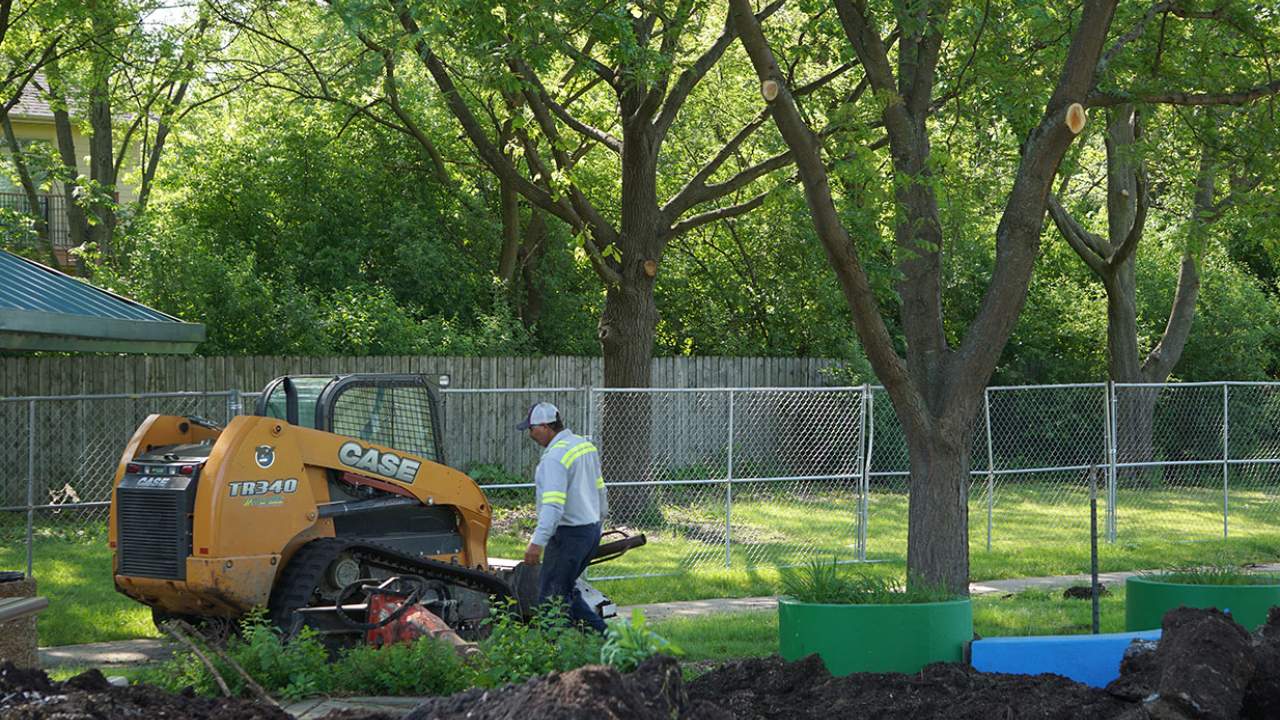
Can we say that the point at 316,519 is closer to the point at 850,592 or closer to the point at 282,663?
the point at 282,663

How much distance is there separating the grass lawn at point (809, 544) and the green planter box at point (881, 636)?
3.92m

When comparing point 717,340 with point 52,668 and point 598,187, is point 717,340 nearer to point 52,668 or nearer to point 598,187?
point 598,187

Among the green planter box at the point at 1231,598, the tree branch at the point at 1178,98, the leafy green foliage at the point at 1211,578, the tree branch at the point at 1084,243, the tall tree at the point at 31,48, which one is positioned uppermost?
the tall tree at the point at 31,48

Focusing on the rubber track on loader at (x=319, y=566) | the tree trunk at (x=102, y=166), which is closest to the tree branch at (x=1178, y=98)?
the rubber track on loader at (x=319, y=566)

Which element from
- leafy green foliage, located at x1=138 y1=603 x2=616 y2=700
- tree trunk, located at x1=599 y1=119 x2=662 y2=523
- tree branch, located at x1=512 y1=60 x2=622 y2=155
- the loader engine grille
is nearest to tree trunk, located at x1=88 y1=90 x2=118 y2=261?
tree branch, located at x1=512 y1=60 x2=622 y2=155

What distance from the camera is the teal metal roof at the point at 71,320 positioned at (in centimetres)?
963

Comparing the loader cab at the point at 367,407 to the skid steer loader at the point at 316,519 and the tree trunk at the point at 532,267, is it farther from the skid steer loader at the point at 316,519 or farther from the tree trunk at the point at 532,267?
the tree trunk at the point at 532,267

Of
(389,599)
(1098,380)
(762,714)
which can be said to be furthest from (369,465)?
(1098,380)

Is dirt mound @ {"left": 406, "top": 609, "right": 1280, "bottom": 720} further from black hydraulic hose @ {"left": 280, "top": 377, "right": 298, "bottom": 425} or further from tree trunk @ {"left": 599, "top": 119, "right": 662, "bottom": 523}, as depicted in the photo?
tree trunk @ {"left": 599, "top": 119, "right": 662, "bottom": 523}

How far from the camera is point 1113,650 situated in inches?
291

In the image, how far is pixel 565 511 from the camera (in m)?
9.38

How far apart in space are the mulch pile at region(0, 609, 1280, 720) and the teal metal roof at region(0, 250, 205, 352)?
395 cm

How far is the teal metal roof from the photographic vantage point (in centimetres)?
963

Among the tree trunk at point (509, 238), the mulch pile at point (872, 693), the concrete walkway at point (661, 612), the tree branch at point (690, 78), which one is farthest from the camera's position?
the tree trunk at point (509, 238)
